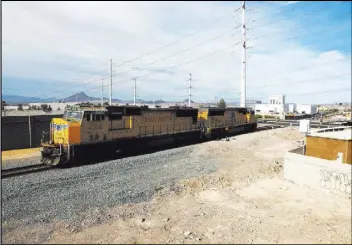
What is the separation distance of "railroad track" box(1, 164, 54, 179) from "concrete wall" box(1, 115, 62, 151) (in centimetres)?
741

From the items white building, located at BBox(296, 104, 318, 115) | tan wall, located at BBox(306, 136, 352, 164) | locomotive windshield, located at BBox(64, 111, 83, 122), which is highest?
white building, located at BBox(296, 104, 318, 115)

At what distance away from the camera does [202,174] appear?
15125mm

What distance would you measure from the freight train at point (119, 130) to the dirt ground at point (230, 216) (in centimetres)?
736

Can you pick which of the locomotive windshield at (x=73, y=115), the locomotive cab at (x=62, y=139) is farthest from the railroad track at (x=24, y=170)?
the locomotive windshield at (x=73, y=115)

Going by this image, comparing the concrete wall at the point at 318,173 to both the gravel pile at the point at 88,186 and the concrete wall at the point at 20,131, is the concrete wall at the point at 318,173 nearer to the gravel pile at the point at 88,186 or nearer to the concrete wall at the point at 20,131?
the gravel pile at the point at 88,186

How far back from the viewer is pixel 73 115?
18.1m

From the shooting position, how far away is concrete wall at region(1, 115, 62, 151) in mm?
22062

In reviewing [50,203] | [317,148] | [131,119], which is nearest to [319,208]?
[317,148]

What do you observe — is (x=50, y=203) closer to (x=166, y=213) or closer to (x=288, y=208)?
(x=166, y=213)

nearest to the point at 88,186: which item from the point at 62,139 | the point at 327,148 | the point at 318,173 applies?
the point at 62,139

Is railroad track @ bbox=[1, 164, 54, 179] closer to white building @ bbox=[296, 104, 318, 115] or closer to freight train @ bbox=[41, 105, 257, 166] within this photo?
freight train @ bbox=[41, 105, 257, 166]

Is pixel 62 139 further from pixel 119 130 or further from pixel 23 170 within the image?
pixel 119 130

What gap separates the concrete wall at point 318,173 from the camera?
39.8ft

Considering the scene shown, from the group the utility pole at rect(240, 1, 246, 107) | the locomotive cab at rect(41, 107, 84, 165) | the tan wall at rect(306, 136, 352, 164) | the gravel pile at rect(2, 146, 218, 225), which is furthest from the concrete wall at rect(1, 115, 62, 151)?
the utility pole at rect(240, 1, 246, 107)
